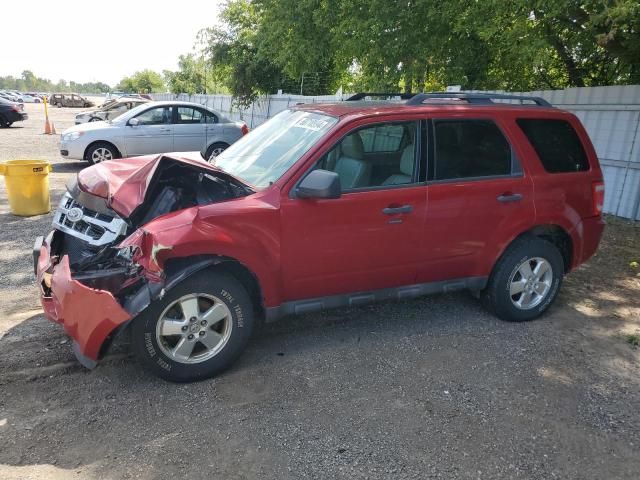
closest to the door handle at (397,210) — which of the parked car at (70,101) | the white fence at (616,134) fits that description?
the white fence at (616,134)

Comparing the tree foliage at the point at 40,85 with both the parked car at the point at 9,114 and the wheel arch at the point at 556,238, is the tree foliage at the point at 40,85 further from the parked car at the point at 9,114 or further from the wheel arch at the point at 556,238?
the wheel arch at the point at 556,238

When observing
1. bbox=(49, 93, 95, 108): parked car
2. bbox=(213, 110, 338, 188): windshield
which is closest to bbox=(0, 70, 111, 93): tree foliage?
bbox=(49, 93, 95, 108): parked car

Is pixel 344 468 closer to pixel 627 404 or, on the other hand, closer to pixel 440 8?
pixel 627 404

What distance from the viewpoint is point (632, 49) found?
25.1ft

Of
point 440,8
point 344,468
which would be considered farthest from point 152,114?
point 344,468

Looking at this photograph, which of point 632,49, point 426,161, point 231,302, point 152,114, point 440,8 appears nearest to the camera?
point 231,302

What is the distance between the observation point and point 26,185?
736 cm

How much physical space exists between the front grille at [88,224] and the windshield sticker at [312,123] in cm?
157

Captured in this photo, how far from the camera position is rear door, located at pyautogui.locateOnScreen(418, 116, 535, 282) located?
4070 mm

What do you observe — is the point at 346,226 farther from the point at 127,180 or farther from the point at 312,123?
the point at 127,180

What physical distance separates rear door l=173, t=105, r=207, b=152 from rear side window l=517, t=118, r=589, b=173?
29.0 ft

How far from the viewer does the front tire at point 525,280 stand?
175 inches

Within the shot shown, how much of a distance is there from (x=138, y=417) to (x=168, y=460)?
46cm

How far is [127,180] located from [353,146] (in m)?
1.67
